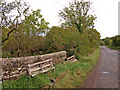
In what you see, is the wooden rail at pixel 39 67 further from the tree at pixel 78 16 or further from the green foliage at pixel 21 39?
the tree at pixel 78 16

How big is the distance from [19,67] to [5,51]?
11.1 feet

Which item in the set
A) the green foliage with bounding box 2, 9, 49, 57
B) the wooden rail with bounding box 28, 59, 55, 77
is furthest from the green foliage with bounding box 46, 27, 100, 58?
the wooden rail with bounding box 28, 59, 55, 77

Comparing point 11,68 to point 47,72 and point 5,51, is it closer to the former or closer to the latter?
point 47,72

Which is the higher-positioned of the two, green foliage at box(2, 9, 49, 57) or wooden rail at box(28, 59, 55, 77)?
green foliage at box(2, 9, 49, 57)

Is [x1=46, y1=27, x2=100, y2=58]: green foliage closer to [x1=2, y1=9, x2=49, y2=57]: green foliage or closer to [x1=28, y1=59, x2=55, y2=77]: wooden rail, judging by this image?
[x1=2, y1=9, x2=49, y2=57]: green foliage

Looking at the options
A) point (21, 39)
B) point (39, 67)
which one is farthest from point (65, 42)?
point (39, 67)

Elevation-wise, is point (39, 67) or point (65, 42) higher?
point (65, 42)

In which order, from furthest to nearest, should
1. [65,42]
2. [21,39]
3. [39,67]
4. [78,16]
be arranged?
[78,16] < [65,42] < [21,39] < [39,67]

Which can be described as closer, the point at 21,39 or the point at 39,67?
the point at 39,67

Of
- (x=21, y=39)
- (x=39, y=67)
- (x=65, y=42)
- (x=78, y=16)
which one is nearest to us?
(x=39, y=67)

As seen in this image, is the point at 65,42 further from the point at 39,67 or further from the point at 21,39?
the point at 39,67

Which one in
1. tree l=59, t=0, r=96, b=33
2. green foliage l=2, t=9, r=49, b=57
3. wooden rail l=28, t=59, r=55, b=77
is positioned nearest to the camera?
wooden rail l=28, t=59, r=55, b=77

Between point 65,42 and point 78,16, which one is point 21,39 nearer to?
point 65,42

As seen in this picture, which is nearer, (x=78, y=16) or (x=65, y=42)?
(x=65, y=42)
